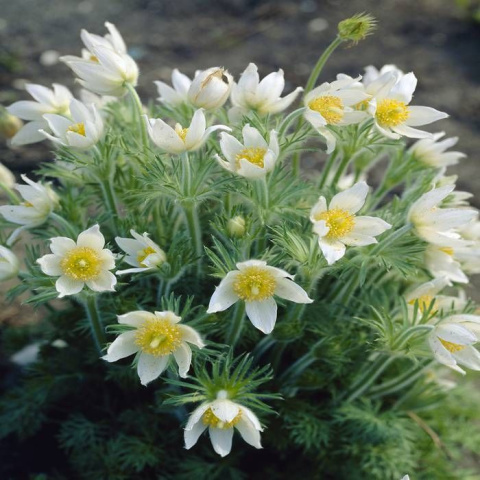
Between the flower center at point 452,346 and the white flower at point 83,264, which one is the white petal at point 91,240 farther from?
the flower center at point 452,346

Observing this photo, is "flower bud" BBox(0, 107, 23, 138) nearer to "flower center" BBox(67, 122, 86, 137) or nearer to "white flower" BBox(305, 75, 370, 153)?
"flower center" BBox(67, 122, 86, 137)

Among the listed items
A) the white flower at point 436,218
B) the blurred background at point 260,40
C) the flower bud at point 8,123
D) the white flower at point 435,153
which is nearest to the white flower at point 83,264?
the white flower at point 436,218

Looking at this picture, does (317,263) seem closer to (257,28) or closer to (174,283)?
(174,283)

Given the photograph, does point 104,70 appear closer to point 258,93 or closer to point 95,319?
point 258,93

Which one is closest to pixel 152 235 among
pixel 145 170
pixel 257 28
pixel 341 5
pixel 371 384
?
pixel 145 170

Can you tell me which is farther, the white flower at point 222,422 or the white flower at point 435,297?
the white flower at point 435,297

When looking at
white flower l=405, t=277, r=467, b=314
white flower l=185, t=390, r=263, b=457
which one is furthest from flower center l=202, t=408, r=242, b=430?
white flower l=405, t=277, r=467, b=314
